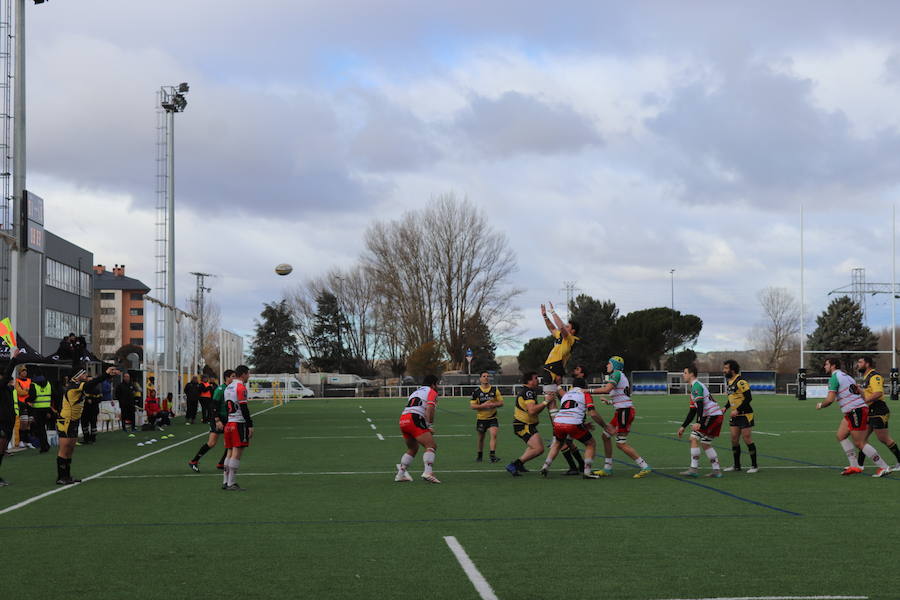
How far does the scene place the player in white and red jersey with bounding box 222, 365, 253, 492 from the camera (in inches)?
532

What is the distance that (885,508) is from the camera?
1116cm

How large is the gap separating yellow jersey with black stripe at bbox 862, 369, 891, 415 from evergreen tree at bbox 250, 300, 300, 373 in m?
90.0

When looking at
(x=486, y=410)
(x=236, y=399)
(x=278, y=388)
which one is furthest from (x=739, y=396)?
(x=278, y=388)

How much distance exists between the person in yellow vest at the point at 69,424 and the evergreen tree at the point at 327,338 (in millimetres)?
81088

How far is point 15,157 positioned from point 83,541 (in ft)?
57.7

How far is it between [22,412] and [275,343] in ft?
266

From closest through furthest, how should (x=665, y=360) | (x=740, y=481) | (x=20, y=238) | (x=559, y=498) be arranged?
(x=559, y=498)
(x=740, y=481)
(x=20, y=238)
(x=665, y=360)

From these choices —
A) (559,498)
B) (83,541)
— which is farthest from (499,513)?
(83,541)

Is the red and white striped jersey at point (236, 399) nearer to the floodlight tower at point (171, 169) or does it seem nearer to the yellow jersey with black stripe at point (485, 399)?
the yellow jersey with black stripe at point (485, 399)

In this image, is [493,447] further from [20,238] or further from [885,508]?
[20,238]

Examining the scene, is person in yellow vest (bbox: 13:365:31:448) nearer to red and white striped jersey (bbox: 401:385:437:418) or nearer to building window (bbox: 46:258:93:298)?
red and white striped jersey (bbox: 401:385:437:418)

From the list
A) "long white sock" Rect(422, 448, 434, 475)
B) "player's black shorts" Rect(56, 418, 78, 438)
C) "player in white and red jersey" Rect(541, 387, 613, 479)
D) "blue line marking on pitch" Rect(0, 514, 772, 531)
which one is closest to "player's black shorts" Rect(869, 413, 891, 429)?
"player in white and red jersey" Rect(541, 387, 613, 479)

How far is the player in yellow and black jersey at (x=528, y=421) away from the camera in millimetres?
15062

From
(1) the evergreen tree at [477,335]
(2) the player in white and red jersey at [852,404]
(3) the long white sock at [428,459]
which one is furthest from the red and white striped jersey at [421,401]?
(1) the evergreen tree at [477,335]
